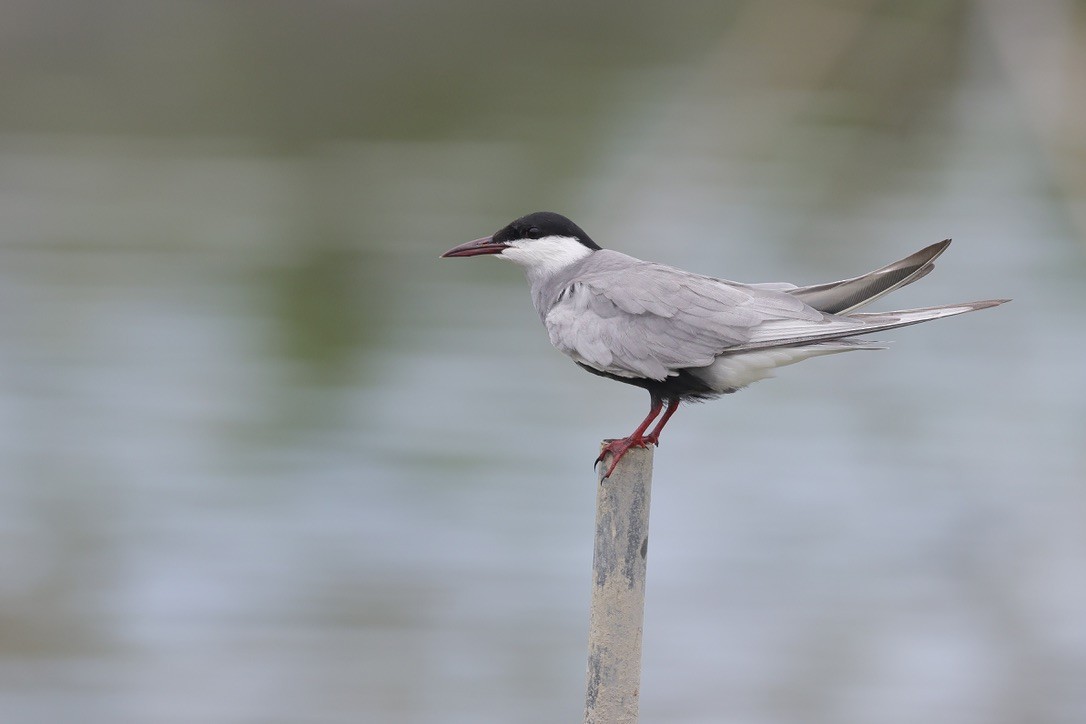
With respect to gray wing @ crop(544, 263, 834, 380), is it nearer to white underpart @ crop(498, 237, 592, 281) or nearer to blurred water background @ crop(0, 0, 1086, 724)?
white underpart @ crop(498, 237, 592, 281)

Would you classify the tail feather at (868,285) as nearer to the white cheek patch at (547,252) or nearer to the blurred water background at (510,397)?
the white cheek patch at (547,252)

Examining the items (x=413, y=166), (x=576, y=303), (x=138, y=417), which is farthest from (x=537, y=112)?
(x=576, y=303)

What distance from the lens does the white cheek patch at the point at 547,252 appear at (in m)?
5.14

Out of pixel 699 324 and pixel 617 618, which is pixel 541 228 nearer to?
pixel 699 324

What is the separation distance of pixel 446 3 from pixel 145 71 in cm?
470

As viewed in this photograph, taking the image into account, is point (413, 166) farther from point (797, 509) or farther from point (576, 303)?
point (576, 303)

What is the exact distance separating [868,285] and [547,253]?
125cm

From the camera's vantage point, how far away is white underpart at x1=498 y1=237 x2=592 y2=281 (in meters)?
5.14

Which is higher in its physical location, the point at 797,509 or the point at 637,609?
the point at 797,509

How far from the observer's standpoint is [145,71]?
18859mm

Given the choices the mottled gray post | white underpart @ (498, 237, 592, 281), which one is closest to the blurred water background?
white underpart @ (498, 237, 592, 281)

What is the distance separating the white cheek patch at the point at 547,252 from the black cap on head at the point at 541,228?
17mm

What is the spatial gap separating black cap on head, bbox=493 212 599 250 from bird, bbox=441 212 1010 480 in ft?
1.21

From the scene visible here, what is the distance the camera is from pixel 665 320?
14.7ft
